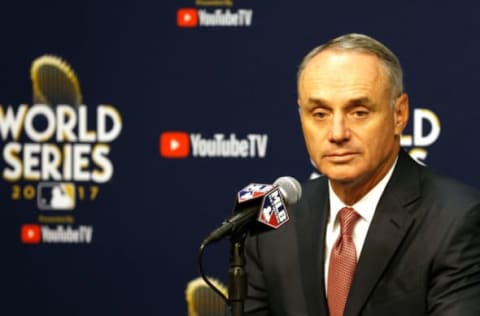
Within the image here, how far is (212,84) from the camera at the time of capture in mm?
3473

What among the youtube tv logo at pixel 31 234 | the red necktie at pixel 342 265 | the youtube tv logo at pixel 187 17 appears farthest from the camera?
the youtube tv logo at pixel 31 234

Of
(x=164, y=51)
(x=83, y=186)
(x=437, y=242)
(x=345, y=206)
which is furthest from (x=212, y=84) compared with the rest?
(x=437, y=242)

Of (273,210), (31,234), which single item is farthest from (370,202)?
(31,234)

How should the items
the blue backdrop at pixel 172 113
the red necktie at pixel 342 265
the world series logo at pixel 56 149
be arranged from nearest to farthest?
the red necktie at pixel 342 265 → the blue backdrop at pixel 172 113 → the world series logo at pixel 56 149

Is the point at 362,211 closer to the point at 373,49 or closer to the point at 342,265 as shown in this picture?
the point at 342,265

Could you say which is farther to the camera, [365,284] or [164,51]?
[164,51]

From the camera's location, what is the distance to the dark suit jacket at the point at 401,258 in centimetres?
197

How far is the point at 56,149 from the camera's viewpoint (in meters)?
3.58

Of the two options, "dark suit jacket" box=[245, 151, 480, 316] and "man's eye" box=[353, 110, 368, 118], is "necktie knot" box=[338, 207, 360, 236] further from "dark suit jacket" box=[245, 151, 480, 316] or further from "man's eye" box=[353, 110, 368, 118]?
"man's eye" box=[353, 110, 368, 118]

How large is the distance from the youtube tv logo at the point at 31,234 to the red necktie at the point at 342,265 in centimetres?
184

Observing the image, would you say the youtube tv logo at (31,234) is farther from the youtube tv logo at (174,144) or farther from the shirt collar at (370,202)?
the shirt collar at (370,202)

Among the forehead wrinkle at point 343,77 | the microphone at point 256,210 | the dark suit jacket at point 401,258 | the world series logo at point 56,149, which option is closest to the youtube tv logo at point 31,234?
the world series logo at point 56,149

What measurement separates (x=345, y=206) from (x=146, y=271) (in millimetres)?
1580

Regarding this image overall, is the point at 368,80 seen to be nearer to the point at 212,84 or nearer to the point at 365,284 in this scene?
the point at 365,284
